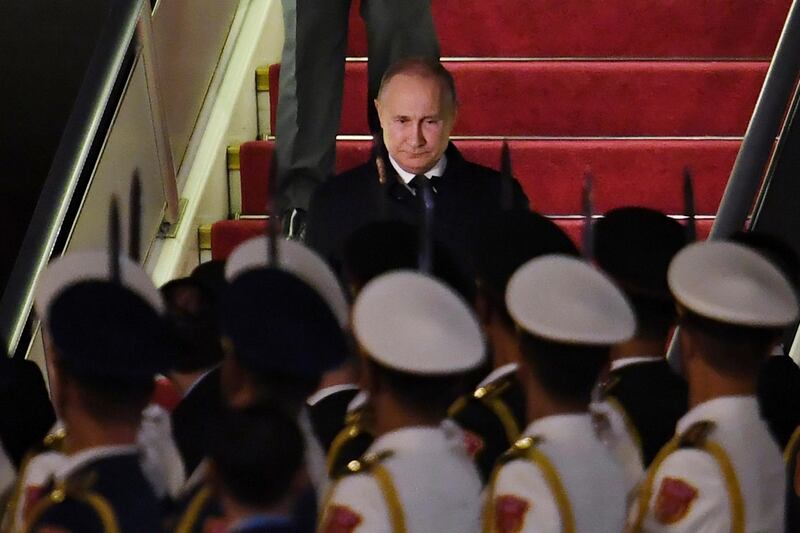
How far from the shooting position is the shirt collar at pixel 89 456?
91.9 inches

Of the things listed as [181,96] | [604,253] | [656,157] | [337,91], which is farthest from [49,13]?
[604,253]

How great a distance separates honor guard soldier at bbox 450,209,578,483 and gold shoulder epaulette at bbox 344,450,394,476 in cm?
38

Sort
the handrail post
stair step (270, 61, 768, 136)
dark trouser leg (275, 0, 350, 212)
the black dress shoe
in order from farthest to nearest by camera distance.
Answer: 1. stair step (270, 61, 768, 136)
2. dark trouser leg (275, 0, 350, 212)
3. the black dress shoe
4. the handrail post

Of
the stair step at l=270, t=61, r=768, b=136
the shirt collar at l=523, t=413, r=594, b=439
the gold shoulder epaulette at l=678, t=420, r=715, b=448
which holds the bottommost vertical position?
the stair step at l=270, t=61, r=768, b=136

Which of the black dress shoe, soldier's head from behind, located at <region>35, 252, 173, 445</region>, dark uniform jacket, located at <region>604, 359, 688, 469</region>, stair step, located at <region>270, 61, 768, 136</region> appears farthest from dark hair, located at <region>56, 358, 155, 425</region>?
stair step, located at <region>270, 61, 768, 136</region>

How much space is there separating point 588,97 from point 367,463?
279 cm

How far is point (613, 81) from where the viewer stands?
500 centimetres

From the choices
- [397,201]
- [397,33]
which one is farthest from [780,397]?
[397,33]

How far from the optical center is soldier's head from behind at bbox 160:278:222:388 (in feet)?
9.80

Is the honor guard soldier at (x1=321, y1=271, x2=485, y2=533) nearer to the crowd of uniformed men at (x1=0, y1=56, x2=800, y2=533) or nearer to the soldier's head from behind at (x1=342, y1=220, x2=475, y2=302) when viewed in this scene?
the crowd of uniformed men at (x1=0, y1=56, x2=800, y2=533)

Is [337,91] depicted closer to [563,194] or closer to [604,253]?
[563,194]

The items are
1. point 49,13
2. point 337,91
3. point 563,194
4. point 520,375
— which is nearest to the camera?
point 520,375

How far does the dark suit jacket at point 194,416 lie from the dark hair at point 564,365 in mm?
495

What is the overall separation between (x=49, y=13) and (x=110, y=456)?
3.66 m
